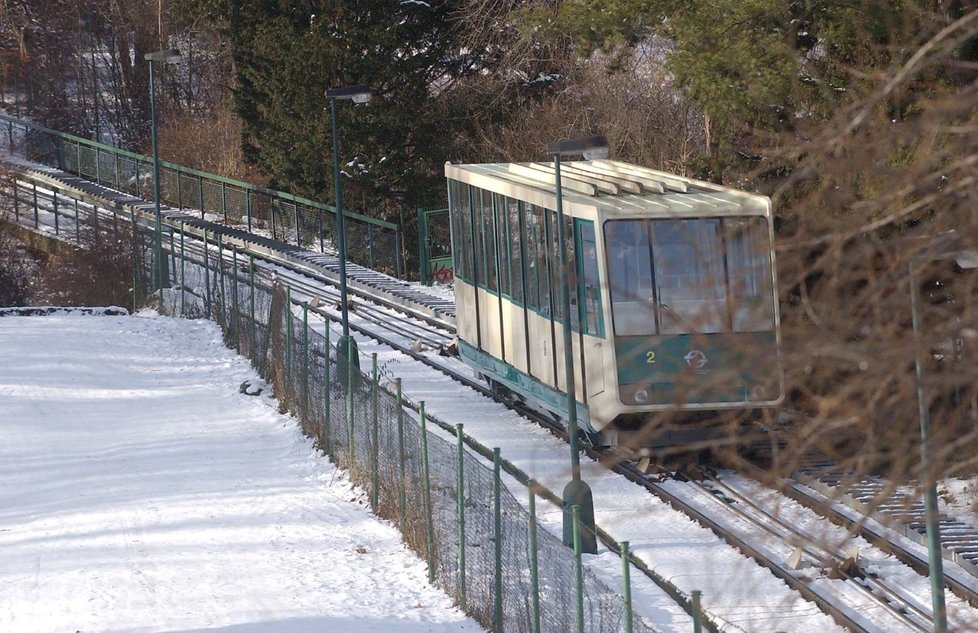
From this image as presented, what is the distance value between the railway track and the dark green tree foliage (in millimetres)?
2842

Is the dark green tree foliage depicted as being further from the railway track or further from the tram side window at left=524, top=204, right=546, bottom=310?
the tram side window at left=524, top=204, right=546, bottom=310

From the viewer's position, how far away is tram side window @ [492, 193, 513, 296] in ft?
62.6

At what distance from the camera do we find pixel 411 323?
97.0 feet

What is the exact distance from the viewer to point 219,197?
48000mm

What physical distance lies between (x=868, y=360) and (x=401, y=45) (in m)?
37.1

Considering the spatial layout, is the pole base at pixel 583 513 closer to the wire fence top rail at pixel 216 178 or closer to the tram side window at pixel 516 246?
the tram side window at pixel 516 246

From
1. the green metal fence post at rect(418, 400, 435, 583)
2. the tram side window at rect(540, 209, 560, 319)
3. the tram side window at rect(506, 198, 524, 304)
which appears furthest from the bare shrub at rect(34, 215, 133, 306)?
the green metal fence post at rect(418, 400, 435, 583)

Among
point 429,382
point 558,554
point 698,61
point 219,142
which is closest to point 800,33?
point 698,61

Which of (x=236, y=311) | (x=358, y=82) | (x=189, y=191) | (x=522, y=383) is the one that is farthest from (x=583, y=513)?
(x=189, y=191)

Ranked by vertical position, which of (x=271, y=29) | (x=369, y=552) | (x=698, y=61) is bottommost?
(x=369, y=552)

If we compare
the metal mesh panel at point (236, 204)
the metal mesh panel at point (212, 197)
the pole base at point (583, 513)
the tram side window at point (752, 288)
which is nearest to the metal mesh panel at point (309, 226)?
the metal mesh panel at point (236, 204)

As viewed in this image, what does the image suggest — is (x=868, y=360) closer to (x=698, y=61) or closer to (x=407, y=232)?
(x=698, y=61)

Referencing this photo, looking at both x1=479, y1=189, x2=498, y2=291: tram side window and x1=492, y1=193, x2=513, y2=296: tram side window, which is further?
x1=479, y1=189, x2=498, y2=291: tram side window

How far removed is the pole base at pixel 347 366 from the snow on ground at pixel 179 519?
4.03ft
